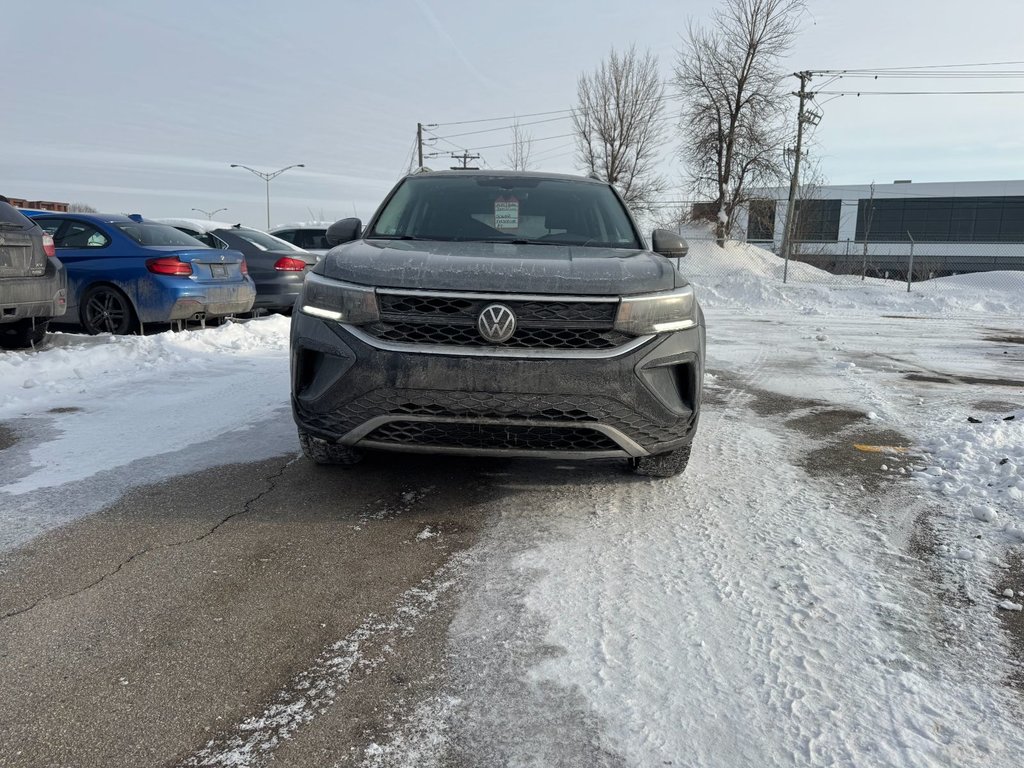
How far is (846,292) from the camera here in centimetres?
2222

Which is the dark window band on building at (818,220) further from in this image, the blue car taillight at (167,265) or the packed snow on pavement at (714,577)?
the blue car taillight at (167,265)

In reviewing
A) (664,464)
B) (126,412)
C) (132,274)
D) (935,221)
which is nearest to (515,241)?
(664,464)

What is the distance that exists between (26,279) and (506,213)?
5.20 meters

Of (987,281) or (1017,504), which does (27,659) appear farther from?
(987,281)

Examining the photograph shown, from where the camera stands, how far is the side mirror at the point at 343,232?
4492mm

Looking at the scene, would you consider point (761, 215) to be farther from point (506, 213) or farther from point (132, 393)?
point (132, 393)

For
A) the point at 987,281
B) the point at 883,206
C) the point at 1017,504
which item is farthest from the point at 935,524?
the point at 883,206

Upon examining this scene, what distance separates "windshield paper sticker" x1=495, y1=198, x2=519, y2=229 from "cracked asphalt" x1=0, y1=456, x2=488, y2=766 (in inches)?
60.9

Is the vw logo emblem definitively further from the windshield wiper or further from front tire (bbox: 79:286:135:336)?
front tire (bbox: 79:286:135:336)

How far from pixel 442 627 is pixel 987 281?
2843 cm

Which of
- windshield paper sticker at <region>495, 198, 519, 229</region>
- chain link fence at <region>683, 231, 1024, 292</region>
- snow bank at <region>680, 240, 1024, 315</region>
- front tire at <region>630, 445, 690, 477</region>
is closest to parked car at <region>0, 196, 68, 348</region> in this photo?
windshield paper sticker at <region>495, 198, 519, 229</region>

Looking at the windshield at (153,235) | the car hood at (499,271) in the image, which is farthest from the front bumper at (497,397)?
the windshield at (153,235)

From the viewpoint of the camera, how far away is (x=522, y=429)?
3.05 meters

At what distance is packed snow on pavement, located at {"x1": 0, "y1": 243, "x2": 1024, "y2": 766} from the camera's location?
73.0 inches
